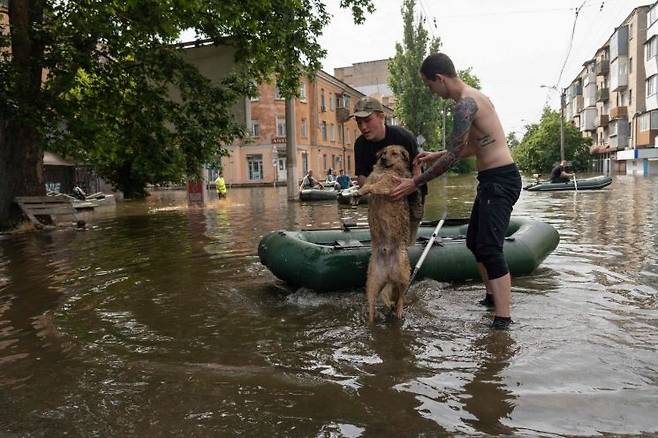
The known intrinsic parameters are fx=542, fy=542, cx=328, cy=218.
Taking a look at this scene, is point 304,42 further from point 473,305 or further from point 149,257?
point 473,305

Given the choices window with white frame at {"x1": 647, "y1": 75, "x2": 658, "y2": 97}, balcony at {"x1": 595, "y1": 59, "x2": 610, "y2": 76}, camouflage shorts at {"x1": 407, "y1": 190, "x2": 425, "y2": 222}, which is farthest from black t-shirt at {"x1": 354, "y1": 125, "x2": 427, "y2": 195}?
balcony at {"x1": 595, "y1": 59, "x2": 610, "y2": 76}

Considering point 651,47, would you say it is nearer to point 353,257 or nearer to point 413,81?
point 413,81

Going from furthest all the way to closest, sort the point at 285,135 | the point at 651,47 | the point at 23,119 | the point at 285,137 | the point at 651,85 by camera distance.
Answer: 1. the point at 651,85
2. the point at 651,47
3. the point at 285,137
4. the point at 285,135
5. the point at 23,119

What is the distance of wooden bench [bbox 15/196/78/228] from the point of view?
45.0ft

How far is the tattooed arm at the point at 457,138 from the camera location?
4.21m

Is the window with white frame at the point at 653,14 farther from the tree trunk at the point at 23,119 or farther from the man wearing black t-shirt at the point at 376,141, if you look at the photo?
the man wearing black t-shirt at the point at 376,141

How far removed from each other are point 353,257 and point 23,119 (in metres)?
9.96

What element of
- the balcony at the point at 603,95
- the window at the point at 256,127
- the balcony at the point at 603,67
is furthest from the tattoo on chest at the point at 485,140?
the balcony at the point at 603,95

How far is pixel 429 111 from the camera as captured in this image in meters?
57.9

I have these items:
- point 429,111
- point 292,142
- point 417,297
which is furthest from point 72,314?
point 429,111

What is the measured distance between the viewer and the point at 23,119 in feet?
39.4

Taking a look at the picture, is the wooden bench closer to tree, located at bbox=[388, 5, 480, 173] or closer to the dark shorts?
the dark shorts

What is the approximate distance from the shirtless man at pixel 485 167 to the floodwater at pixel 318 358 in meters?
0.46

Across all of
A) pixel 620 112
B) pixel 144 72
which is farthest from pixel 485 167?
pixel 620 112
